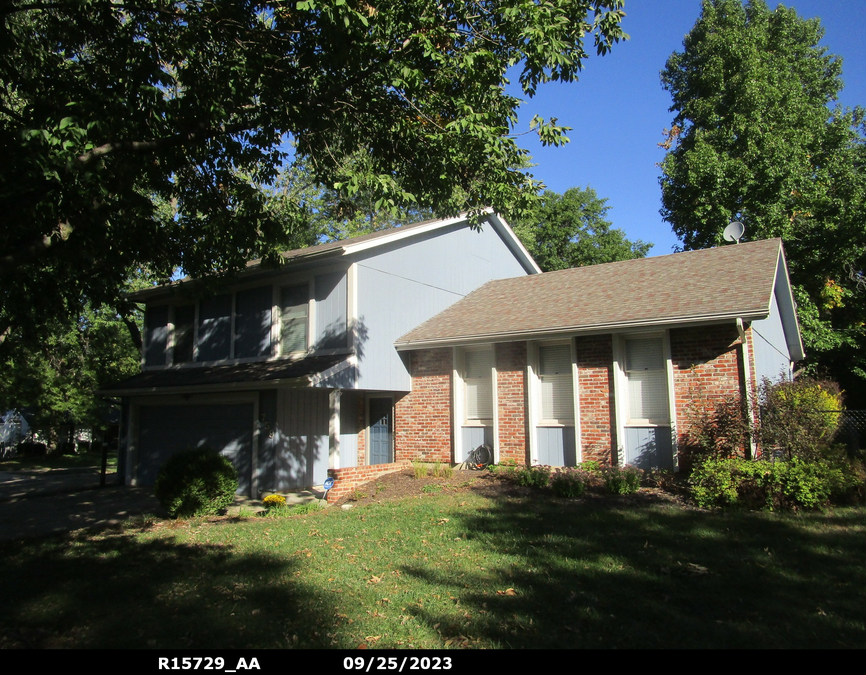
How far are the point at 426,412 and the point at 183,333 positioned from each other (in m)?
8.07

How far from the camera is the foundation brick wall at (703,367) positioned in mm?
10969

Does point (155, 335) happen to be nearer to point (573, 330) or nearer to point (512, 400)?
point (512, 400)

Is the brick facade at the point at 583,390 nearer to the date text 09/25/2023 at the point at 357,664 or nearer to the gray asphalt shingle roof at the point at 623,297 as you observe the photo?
the gray asphalt shingle roof at the point at 623,297

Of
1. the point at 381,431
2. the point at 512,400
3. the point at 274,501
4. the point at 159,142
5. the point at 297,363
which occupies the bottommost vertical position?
the point at 274,501

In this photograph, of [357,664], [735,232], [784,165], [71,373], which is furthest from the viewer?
[71,373]

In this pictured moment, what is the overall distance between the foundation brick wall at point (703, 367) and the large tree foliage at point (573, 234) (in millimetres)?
19722

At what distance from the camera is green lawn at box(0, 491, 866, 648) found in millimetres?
4852

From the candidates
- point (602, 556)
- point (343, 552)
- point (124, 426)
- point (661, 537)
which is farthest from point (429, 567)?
point (124, 426)

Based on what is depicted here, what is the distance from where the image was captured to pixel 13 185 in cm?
741

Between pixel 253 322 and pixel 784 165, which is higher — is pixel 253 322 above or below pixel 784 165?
below

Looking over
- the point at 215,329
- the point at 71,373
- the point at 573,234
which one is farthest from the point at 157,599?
the point at 573,234

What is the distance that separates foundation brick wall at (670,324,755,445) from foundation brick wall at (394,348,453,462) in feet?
17.5

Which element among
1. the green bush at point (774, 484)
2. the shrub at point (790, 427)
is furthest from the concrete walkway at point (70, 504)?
the shrub at point (790, 427)

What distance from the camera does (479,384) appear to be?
14.5 metres
